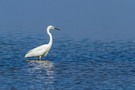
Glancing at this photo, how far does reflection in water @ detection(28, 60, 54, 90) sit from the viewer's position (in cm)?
1663

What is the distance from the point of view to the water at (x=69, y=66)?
54.0 feet

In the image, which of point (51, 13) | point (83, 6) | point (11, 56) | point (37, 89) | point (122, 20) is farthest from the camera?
point (83, 6)

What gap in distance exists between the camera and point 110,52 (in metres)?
22.4

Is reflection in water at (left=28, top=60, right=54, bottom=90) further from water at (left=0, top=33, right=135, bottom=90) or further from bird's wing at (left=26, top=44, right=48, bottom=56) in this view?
bird's wing at (left=26, top=44, right=48, bottom=56)

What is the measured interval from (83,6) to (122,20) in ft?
20.0

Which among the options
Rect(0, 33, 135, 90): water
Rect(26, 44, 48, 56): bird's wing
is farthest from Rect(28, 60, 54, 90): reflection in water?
Rect(26, 44, 48, 56): bird's wing

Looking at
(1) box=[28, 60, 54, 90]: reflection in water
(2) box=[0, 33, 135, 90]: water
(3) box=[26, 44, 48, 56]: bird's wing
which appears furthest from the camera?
(3) box=[26, 44, 48, 56]: bird's wing

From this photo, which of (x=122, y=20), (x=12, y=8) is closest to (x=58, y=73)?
(x=122, y=20)

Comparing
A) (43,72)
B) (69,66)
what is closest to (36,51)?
(69,66)

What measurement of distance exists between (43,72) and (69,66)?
1.29m

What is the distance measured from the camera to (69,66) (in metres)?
19.5

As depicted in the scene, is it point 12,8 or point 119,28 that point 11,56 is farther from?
point 12,8

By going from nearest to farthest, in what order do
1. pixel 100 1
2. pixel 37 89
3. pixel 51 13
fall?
pixel 37 89
pixel 51 13
pixel 100 1

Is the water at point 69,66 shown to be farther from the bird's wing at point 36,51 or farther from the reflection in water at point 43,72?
the bird's wing at point 36,51
